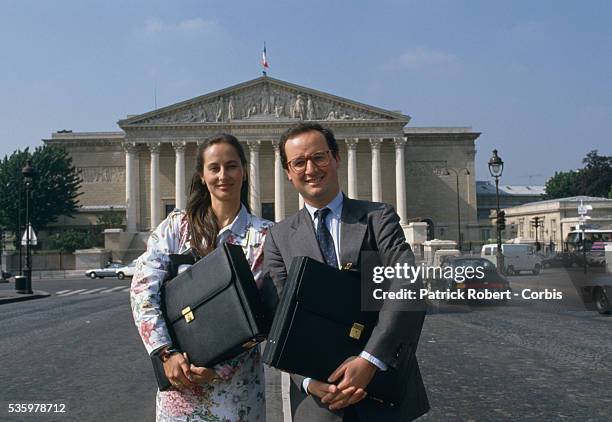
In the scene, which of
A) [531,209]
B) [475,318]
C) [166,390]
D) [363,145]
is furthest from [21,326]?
[531,209]

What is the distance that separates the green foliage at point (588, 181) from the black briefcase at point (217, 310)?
305ft

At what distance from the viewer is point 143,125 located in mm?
62750

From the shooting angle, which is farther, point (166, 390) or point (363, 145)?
point (363, 145)

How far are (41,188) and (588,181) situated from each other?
73981mm

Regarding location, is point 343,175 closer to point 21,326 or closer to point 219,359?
point 21,326

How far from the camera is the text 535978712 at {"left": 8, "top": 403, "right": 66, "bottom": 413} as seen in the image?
245 inches

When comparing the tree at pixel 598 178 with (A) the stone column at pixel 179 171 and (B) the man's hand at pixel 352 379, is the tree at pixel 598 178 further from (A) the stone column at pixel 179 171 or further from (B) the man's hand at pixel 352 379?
(B) the man's hand at pixel 352 379

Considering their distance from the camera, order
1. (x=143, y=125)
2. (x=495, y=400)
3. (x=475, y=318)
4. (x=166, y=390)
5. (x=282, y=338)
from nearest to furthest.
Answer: (x=282, y=338) < (x=166, y=390) < (x=495, y=400) < (x=475, y=318) < (x=143, y=125)

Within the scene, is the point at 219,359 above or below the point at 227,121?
below

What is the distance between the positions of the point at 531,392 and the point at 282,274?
14.1ft

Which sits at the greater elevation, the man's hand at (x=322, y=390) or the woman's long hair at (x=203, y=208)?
the woman's long hair at (x=203, y=208)

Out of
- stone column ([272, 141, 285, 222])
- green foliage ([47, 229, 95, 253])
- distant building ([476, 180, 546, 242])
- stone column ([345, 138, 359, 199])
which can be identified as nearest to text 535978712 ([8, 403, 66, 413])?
green foliage ([47, 229, 95, 253])

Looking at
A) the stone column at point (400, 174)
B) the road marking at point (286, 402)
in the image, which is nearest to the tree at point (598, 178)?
the stone column at point (400, 174)

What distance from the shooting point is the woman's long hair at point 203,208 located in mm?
3330
